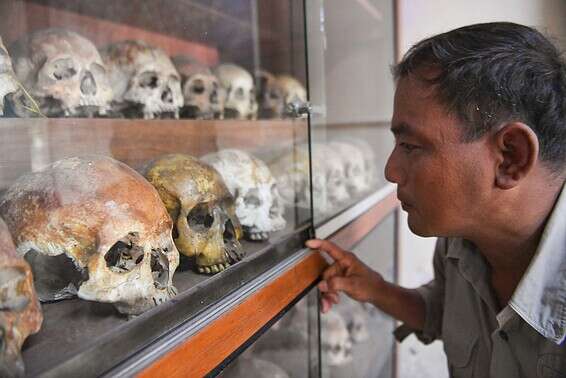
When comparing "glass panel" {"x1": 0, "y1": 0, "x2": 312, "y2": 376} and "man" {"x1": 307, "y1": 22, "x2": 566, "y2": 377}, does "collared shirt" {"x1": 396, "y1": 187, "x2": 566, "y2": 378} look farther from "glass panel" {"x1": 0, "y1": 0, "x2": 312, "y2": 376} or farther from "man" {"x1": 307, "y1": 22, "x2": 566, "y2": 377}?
"glass panel" {"x1": 0, "y1": 0, "x2": 312, "y2": 376}

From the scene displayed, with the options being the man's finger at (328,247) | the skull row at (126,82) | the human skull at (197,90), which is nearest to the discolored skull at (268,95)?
the skull row at (126,82)

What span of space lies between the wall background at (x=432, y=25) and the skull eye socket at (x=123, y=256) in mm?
847

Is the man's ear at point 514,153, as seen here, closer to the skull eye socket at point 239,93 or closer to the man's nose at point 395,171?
the man's nose at point 395,171

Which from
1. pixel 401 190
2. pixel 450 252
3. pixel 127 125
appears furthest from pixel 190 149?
pixel 450 252

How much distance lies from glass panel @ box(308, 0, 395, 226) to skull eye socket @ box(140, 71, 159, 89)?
37 centimetres

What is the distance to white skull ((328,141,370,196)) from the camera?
158 centimetres

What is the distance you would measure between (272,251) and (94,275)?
356mm

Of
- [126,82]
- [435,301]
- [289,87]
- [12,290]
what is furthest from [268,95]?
[12,290]

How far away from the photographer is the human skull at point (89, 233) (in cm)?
59

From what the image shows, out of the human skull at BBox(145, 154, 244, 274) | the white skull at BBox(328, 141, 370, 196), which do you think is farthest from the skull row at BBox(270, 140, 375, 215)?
the human skull at BBox(145, 154, 244, 274)

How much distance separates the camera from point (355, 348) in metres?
1.74

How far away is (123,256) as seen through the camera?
25.2 inches

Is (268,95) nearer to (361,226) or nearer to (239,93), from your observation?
(239,93)

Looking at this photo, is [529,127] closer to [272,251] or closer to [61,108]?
[272,251]
